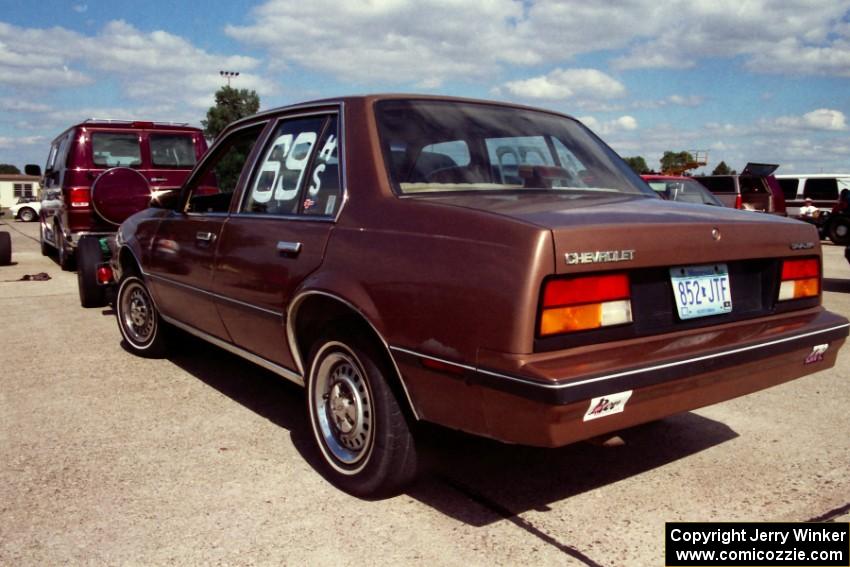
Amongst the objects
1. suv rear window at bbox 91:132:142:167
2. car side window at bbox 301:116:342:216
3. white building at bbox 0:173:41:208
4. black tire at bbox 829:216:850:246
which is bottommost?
black tire at bbox 829:216:850:246

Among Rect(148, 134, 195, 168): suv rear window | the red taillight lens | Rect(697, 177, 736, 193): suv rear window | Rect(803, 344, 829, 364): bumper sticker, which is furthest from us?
Rect(697, 177, 736, 193): suv rear window

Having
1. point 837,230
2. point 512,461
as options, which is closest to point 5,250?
point 512,461

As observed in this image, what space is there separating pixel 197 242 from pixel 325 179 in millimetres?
1191

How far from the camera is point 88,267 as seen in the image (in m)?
7.20

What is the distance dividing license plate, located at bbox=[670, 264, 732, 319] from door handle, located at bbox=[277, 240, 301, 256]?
1514 millimetres

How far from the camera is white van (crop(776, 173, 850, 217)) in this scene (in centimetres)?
2241

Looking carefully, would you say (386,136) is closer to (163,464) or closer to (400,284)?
(400,284)

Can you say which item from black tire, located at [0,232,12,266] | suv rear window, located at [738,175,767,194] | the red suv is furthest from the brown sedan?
suv rear window, located at [738,175,767,194]

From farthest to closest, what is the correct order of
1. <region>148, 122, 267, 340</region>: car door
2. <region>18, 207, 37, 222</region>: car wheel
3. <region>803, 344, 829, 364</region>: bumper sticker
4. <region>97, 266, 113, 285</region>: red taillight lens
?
1. <region>18, 207, 37, 222</region>: car wheel
2. <region>97, 266, 113, 285</region>: red taillight lens
3. <region>148, 122, 267, 340</region>: car door
4. <region>803, 344, 829, 364</region>: bumper sticker

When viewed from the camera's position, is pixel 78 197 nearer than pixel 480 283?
No

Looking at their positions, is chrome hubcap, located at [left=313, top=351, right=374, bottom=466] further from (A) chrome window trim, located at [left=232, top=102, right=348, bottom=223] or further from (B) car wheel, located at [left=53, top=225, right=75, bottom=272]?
(B) car wheel, located at [left=53, top=225, right=75, bottom=272]

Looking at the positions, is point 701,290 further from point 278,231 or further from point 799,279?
point 278,231

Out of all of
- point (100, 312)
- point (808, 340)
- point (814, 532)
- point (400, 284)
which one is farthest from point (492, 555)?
point (100, 312)

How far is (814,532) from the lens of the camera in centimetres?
267
